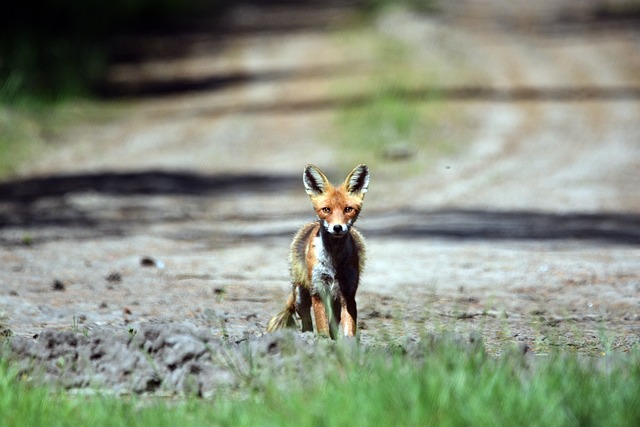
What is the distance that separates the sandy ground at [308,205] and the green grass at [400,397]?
473 millimetres

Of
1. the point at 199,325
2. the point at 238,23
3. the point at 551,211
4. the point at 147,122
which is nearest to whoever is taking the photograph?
the point at 199,325

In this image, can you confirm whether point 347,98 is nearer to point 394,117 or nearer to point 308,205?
point 394,117

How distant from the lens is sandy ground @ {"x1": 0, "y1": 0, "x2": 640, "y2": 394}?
7824 millimetres

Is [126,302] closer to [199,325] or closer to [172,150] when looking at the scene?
[199,325]

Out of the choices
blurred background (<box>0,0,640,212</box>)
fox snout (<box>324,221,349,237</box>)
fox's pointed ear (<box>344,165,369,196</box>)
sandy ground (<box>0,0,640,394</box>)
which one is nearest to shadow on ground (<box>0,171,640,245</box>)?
sandy ground (<box>0,0,640,394</box>)

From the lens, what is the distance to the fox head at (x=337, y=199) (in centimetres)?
633

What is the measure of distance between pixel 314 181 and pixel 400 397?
6.07 ft

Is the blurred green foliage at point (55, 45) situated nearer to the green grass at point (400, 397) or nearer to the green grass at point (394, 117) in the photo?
the green grass at point (394, 117)

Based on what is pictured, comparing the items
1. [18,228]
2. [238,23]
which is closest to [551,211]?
[18,228]

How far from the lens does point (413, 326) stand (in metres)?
7.48

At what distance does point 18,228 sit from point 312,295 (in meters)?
6.31

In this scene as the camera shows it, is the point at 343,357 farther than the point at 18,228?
No

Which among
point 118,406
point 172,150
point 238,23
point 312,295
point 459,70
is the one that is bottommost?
point 118,406

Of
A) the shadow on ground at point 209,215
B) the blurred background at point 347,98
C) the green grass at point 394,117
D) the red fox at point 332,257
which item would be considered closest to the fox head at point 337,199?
the red fox at point 332,257
